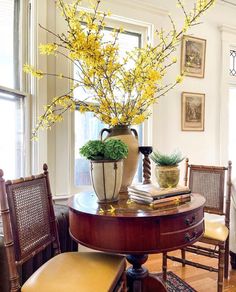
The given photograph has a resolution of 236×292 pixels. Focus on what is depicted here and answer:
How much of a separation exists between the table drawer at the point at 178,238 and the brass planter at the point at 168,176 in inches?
11.2

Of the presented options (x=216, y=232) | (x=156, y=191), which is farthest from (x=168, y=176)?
(x=216, y=232)

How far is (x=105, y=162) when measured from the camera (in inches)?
59.9

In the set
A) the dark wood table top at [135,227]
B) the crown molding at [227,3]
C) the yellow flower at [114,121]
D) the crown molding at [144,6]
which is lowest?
the dark wood table top at [135,227]

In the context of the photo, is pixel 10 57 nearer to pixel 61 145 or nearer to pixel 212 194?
pixel 61 145

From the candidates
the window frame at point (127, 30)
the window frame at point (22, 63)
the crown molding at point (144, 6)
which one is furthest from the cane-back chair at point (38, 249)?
the crown molding at point (144, 6)

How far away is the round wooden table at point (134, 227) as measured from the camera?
4.42 ft

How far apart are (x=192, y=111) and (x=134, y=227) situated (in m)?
2.35

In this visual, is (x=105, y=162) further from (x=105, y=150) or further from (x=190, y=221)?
(x=190, y=221)

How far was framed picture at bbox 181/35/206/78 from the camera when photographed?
3301 millimetres

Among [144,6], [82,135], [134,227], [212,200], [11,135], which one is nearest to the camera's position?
[134,227]

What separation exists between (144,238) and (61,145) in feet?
4.82

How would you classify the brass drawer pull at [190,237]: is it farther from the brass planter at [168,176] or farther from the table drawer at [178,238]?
the brass planter at [168,176]

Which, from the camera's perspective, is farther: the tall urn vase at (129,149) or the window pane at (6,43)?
the window pane at (6,43)

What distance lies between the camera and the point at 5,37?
2.21m
